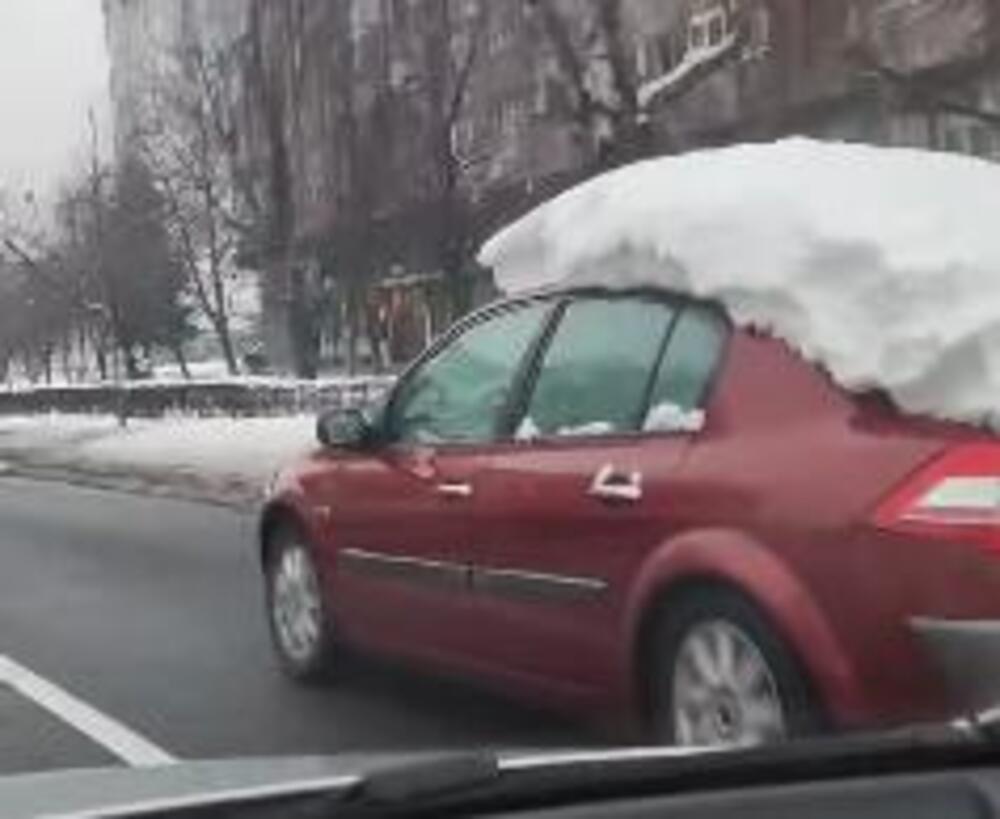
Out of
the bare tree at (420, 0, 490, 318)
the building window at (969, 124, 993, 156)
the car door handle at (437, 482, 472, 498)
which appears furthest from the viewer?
the bare tree at (420, 0, 490, 318)

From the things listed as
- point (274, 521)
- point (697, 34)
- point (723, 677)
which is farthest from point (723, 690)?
point (697, 34)

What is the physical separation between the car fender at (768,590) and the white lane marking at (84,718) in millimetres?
1723

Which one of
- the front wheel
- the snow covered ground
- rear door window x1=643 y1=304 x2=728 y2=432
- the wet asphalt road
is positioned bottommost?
the snow covered ground

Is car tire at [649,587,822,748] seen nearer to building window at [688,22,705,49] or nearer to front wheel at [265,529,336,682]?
front wheel at [265,529,336,682]

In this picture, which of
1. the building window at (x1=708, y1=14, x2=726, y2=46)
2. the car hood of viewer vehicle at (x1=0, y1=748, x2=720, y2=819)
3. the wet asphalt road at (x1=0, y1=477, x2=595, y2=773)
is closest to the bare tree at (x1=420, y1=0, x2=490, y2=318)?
the building window at (x1=708, y1=14, x2=726, y2=46)

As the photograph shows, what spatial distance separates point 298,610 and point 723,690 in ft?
11.4

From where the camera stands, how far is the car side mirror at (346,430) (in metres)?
9.46

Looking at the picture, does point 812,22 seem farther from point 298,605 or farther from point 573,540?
point 573,540

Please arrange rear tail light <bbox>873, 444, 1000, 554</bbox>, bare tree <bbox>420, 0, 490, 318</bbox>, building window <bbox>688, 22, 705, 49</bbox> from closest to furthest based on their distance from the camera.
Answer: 1. rear tail light <bbox>873, 444, 1000, 554</bbox>
2. bare tree <bbox>420, 0, 490, 318</bbox>
3. building window <bbox>688, 22, 705, 49</bbox>

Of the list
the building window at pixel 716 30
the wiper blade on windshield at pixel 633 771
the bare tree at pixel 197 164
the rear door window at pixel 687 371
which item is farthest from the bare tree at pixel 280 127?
the wiper blade on windshield at pixel 633 771

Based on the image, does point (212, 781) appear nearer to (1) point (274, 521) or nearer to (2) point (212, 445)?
(1) point (274, 521)

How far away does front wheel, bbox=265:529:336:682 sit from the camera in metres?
10.1

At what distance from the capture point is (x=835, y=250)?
7.41 m

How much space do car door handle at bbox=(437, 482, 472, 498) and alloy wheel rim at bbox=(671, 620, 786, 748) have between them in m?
1.35
